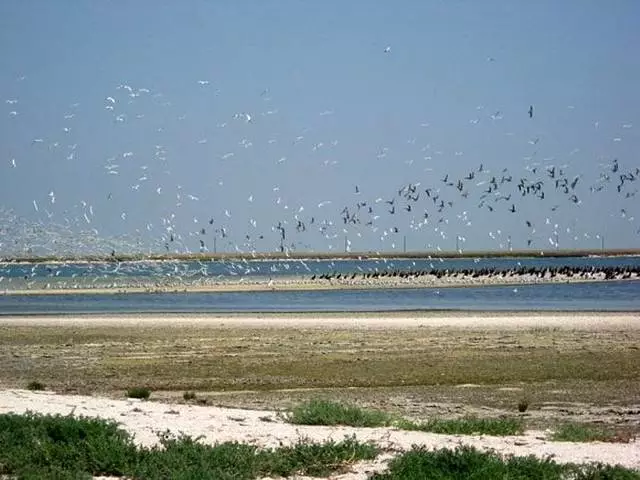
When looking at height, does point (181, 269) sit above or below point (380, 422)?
above

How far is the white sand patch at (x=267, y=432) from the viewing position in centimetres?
1380

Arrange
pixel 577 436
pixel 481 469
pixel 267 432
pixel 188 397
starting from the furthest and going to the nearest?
1. pixel 188 397
2. pixel 267 432
3. pixel 577 436
4. pixel 481 469

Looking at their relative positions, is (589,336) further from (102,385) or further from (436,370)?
(102,385)

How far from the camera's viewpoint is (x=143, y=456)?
13062 millimetres

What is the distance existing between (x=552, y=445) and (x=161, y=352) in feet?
58.5

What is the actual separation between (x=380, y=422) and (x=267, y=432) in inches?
70.7

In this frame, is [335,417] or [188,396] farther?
[188,396]

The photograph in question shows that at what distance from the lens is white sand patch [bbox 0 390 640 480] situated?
13.8 meters

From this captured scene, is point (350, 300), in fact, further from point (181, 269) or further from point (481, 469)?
point (181, 269)

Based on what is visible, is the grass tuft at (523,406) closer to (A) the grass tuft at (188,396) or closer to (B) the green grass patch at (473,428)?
(B) the green grass patch at (473,428)

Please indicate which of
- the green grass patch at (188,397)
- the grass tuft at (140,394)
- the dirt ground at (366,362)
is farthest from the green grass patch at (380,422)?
the grass tuft at (140,394)

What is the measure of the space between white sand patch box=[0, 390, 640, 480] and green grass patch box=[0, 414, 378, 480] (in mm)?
453

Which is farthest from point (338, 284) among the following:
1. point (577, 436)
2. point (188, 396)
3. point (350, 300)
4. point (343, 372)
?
point (577, 436)

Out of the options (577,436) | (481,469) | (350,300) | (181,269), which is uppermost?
(181,269)
